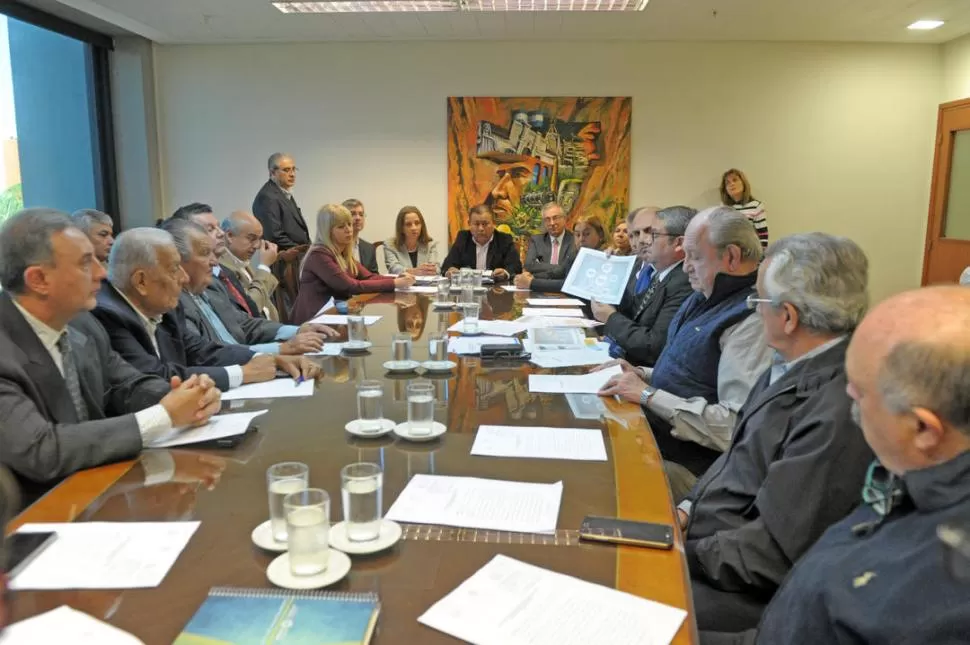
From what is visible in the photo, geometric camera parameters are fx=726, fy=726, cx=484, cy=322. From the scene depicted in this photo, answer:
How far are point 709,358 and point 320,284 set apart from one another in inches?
109

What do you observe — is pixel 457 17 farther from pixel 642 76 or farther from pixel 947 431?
Result: pixel 947 431

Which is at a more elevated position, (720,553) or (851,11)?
(851,11)

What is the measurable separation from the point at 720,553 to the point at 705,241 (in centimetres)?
114

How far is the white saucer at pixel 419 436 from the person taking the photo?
1.67 metres

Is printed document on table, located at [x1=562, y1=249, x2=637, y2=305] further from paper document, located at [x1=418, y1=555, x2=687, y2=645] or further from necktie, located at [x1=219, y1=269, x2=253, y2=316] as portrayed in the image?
paper document, located at [x1=418, y1=555, x2=687, y2=645]

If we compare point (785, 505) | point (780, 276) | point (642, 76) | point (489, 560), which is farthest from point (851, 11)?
point (489, 560)

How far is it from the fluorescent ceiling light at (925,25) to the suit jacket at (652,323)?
4.51 m

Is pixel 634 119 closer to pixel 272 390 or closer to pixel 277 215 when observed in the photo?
pixel 277 215

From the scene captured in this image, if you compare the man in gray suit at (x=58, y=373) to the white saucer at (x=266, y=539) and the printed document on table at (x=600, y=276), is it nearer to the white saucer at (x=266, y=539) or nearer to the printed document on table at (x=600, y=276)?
the white saucer at (x=266, y=539)

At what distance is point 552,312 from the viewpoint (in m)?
3.79

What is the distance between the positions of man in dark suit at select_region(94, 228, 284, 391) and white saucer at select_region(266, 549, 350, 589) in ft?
3.79

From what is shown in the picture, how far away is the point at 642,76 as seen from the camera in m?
6.89

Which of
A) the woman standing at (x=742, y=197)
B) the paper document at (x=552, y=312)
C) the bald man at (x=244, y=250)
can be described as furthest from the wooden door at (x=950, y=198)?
the bald man at (x=244, y=250)

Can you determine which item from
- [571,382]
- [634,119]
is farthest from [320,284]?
[634,119]
